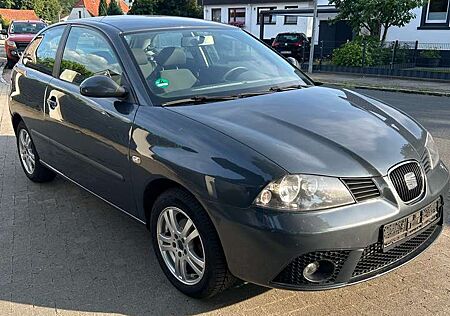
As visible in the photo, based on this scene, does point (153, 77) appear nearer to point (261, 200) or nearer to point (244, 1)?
point (261, 200)

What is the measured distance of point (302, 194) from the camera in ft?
8.05

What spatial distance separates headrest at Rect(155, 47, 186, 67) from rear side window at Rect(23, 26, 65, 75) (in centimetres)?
146

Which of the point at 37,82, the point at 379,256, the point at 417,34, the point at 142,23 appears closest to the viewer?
the point at 379,256

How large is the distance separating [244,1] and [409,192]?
35530 mm

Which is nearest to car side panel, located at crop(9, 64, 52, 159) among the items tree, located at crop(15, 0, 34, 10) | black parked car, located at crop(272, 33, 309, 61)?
black parked car, located at crop(272, 33, 309, 61)

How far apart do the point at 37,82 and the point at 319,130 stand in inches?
120

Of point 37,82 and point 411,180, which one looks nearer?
point 411,180

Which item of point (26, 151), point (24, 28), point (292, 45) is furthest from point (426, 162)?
point (292, 45)

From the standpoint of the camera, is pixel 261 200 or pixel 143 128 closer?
pixel 261 200

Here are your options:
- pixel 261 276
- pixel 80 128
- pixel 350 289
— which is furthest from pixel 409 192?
pixel 80 128

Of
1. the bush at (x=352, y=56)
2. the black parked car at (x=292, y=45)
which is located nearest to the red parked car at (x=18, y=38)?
the black parked car at (x=292, y=45)

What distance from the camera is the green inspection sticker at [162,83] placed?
11.0ft

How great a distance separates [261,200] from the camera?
8.04 ft

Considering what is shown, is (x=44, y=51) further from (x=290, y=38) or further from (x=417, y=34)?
(x=290, y=38)
